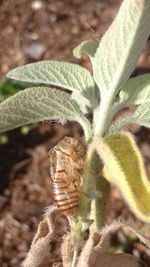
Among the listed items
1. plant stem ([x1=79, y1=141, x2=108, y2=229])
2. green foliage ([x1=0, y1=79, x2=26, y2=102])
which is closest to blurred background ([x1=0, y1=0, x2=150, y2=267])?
green foliage ([x1=0, y1=79, x2=26, y2=102])

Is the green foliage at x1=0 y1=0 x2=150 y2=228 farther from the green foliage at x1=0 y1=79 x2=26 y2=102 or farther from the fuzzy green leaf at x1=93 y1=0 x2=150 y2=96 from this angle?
the green foliage at x1=0 y1=79 x2=26 y2=102

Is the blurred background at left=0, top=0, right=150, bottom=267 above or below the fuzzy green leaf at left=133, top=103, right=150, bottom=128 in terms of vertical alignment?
above

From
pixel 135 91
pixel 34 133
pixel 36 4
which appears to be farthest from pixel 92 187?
pixel 36 4

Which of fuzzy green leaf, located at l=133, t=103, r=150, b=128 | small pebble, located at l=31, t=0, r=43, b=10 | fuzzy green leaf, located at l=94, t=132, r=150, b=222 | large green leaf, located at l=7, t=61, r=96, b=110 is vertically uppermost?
small pebble, located at l=31, t=0, r=43, b=10

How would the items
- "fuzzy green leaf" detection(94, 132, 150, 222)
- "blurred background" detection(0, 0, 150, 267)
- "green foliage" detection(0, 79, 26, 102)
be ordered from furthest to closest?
"green foliage" detection(0, 79, 26, 102), "blurred background" detection(0, 0, 150, 267), "fuzzy green leaf" detection(94, 132, 150, 222)

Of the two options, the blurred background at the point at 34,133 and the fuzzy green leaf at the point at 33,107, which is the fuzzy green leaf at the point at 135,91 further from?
the blurred background at the point at 34,133

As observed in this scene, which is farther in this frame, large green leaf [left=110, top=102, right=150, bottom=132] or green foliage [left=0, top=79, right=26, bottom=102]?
green foliage [left=0, top=79, right=26, bottom=102]

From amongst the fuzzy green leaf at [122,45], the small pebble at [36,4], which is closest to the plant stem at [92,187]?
the fuzzy green leaf at [122,45]

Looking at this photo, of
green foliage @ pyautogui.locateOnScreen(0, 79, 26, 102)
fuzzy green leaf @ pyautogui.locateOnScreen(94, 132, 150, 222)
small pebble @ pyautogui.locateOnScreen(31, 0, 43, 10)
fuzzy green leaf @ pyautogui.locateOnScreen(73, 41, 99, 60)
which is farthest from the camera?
small pebble @ pyautogui.locateOnScreen(31, 0, 43, 10)
